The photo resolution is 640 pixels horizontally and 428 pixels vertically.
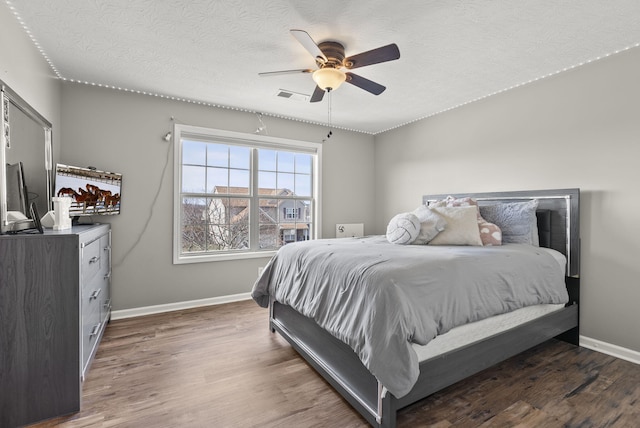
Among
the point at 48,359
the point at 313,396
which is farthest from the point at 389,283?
the point at 48,359

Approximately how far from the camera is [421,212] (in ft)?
9.43

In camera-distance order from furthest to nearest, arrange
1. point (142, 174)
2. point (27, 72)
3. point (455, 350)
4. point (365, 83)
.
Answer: point (142, 174)
point (365, 83)
point (27, 72)
point (455, 350)

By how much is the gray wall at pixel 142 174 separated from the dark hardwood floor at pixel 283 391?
0.78 m

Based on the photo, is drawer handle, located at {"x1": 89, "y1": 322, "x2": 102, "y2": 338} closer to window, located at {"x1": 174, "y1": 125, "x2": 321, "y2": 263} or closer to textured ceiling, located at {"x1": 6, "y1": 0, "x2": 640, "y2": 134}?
window, located at {"x1": 174, "y1": 125, "x2": 321, "y2": 263}

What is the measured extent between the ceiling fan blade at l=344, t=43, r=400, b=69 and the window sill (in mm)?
2590

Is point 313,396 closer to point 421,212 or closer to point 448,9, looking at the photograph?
point 421,212

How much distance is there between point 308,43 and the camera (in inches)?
73.9

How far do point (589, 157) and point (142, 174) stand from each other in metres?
4.29

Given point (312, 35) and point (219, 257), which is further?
point (219, 257)

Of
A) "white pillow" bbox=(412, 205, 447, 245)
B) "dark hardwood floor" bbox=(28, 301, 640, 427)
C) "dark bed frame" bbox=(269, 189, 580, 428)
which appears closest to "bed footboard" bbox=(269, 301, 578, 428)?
"dark bed frame" bbox=(269, 189, 580, 428)

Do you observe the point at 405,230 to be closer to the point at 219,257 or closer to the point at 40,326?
the point at 219,257

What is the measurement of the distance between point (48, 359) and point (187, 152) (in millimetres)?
2487

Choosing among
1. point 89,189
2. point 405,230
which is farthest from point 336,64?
point 89,189

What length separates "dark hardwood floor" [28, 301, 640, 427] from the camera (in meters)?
1.64
